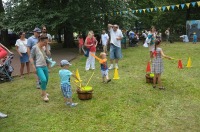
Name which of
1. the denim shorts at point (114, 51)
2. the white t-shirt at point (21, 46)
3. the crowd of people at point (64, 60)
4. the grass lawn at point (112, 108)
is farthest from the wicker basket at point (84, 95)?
the denim shorts at point (114, 51)

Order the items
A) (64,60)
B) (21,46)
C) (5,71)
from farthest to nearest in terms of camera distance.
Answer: (21,46)
(5,71)
(64,60)

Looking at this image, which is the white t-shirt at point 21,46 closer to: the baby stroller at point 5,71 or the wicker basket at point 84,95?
the baby stroller at point 5,71

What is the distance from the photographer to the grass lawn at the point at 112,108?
4840mm

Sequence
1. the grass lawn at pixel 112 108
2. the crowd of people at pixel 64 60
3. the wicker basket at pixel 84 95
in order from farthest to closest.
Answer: the wicker basket at pixel 84 95, the crowd of people at pixel 64 60, the grass lawn at pixel 112 108

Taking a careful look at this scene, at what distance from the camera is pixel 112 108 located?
5719 millimetres

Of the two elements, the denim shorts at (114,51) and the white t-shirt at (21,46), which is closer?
the white t-shirt at (21,46)

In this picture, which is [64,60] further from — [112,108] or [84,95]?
[112,108]

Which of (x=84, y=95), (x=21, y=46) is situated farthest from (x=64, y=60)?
(x=21, y=46)

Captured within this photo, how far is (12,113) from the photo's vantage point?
571 centimetres

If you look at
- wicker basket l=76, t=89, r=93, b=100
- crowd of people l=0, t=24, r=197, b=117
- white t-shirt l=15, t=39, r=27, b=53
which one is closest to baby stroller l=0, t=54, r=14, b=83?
white t-shirt l=15, t=39, r=27, b=53

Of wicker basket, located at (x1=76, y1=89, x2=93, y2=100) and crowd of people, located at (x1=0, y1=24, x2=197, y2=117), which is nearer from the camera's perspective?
crowd of people, located at (x1=0, y1=24, x2=197, y2=117)

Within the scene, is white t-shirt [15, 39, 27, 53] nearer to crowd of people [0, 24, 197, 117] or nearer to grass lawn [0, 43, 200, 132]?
crowd of people [0, 24, 197, 117]

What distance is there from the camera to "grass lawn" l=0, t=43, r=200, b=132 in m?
4.84

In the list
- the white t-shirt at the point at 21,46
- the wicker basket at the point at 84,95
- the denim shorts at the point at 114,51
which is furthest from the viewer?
the denim shorts at the point at 114,51
